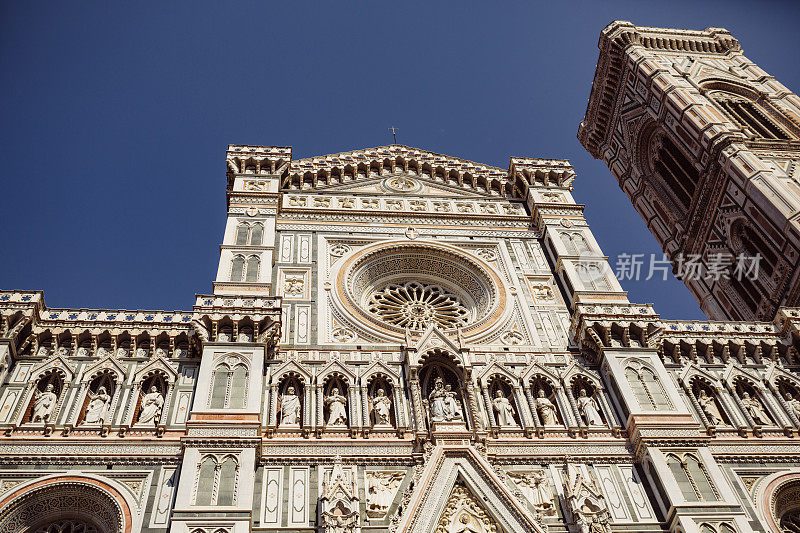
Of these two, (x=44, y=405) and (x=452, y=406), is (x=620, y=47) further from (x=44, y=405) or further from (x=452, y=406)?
(x=44, y=405)

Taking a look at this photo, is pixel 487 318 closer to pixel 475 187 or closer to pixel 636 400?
pixel 636 400

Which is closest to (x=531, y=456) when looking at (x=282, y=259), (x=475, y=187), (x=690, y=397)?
(x=690, y=397)

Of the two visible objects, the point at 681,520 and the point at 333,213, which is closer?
the point at 681,520

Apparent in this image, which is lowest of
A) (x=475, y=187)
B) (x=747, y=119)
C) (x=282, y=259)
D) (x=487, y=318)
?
(x=487, y=318)

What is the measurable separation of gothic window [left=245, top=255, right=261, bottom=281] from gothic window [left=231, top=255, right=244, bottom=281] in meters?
0.15

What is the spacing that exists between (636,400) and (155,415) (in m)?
9.33

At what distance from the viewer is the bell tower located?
24.3 m

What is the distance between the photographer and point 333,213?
22.0 meters

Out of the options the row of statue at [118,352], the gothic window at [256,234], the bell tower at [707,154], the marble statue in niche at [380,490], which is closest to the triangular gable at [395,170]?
the gothic window at [256,234]

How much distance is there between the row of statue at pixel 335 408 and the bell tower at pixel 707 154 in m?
13.5

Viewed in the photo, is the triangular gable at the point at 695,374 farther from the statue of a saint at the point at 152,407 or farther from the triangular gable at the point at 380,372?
the statue of a saint at the point at 152,407

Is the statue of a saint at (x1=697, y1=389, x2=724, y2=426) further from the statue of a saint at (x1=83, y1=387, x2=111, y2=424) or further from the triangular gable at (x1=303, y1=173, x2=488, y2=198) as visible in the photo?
the statue of a saint at (x1=83, y1=387, x2=111, y2=424)

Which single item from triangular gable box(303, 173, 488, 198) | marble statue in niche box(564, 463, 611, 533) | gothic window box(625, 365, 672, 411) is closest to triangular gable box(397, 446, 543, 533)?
A: marble statue in niche box(564, 463, 611, 533)

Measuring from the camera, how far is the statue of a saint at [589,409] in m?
15.8
